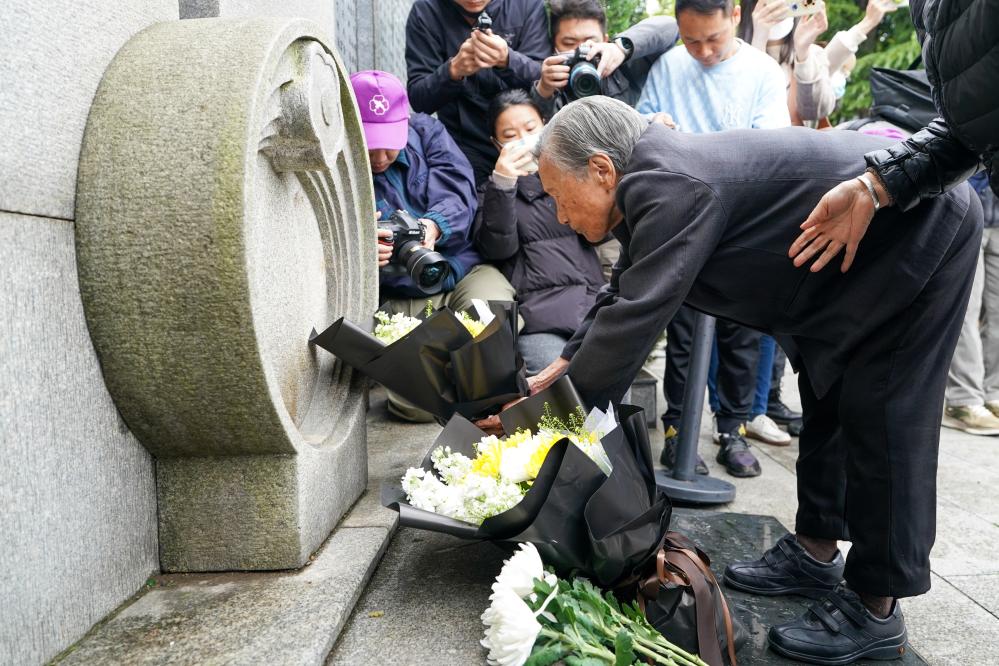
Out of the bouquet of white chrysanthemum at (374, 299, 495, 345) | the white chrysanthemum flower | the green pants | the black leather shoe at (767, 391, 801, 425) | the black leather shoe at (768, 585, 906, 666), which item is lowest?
the black leather shoe at (767, 391, 801, 425)

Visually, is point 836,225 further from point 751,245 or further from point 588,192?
point 588,192

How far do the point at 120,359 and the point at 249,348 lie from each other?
0.29 m

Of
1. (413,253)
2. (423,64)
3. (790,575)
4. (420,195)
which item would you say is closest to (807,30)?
(423,64)

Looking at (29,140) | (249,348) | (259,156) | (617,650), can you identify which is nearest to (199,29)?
(259,156)

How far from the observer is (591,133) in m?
2.22

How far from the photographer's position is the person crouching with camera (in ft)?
11.7

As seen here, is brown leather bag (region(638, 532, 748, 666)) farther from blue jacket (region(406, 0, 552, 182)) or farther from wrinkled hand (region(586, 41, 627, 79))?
blue jacket (region(406, 0, 552, 182))

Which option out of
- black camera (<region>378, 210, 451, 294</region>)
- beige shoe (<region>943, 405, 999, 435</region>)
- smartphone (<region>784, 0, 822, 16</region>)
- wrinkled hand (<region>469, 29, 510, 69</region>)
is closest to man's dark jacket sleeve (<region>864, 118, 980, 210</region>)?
black camera (<region>378, 210, 451, 294</region>)

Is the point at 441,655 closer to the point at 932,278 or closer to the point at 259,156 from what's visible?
the point at 259,156

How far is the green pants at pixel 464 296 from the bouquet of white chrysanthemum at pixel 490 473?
5.49 ft

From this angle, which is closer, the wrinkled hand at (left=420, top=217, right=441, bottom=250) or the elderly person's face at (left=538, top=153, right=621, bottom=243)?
the elderly person's face at (left=538, top=153, right=621, bottom=243)

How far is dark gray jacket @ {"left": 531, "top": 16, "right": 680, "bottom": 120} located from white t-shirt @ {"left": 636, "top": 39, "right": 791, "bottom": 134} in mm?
191

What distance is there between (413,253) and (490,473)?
147 cm

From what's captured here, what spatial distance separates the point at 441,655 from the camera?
5.81ft
